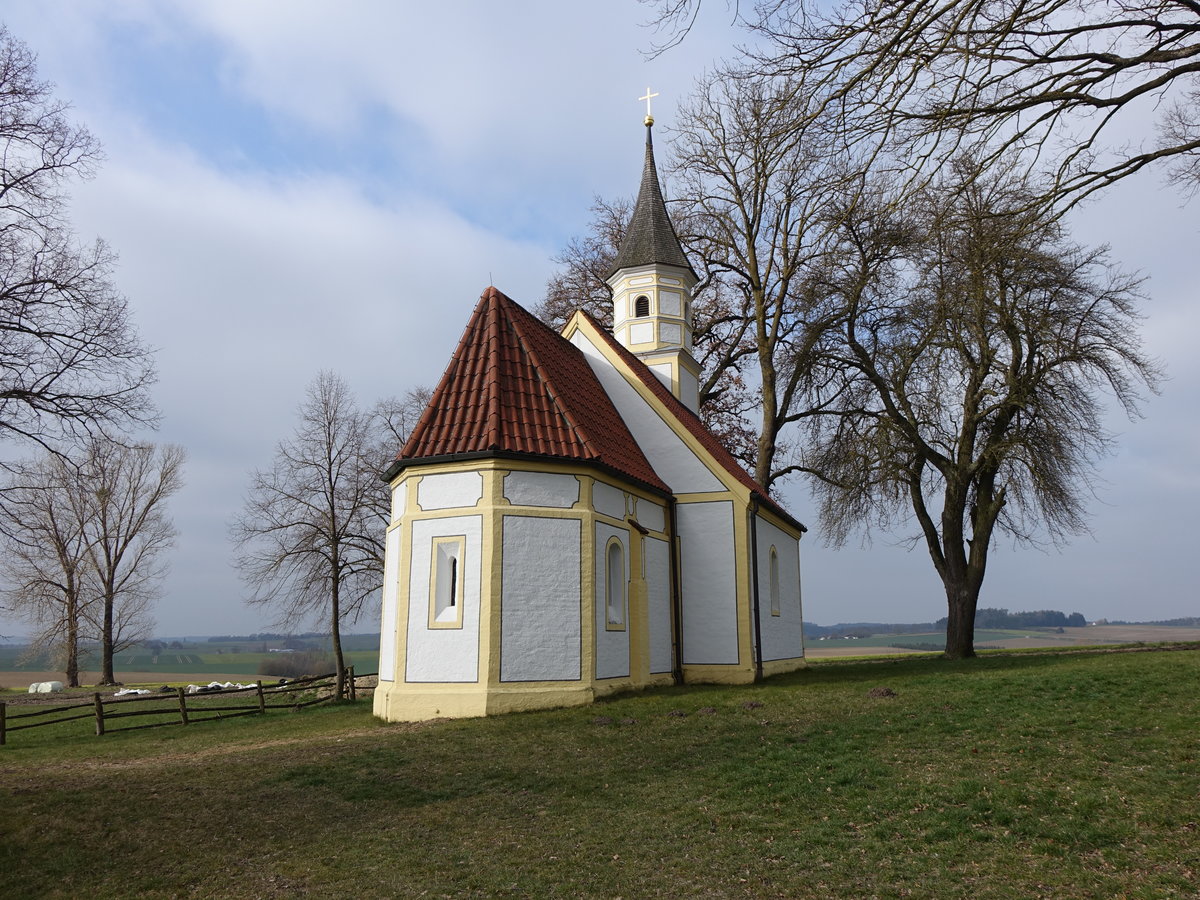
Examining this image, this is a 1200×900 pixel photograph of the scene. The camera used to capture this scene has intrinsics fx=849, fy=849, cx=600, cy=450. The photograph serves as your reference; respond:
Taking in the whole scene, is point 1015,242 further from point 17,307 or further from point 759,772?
point 17,307

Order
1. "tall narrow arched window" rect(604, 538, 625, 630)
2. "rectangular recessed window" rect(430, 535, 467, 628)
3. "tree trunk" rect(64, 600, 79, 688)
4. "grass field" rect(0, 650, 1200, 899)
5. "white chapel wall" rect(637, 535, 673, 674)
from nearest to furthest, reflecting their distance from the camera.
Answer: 1. "grass field" rect(0, 650, 1200, 899)
2. "rectangular recessed window" rect(430, 535, 467, 628)
3. "tall narrow arched window" rect(604, 538, 625, 630)
4. "white chapel wall" rect(637, 535, 673, 674)
5. "tree trunk" rect(64, 600, 79, 688)

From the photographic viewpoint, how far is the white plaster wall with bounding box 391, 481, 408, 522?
15.9 meters

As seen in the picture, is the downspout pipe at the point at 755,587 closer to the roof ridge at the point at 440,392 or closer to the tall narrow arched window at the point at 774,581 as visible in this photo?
the tall narrow arched window at the point at 774,581

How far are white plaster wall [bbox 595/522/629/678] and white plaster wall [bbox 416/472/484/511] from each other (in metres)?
2.44

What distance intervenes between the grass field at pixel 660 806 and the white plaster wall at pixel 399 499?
13.4 feet

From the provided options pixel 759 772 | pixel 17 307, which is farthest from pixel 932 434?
pixel 17 307

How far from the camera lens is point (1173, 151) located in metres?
7.55

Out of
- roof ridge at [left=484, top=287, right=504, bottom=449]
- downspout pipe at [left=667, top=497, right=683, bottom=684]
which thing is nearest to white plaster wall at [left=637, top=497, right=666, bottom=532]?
downspout pipe at [left=667, top=497, right=683, bottom=684]

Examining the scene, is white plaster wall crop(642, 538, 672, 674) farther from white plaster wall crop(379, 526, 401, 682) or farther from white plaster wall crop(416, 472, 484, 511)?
white plaster wall crop(379, 526, 401, 682)

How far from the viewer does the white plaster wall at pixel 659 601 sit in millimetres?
18047

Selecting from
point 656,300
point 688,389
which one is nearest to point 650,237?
point 656,300

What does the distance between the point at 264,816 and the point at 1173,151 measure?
11.0 metres

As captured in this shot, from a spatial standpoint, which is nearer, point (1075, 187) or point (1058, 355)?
point (1075, 187)

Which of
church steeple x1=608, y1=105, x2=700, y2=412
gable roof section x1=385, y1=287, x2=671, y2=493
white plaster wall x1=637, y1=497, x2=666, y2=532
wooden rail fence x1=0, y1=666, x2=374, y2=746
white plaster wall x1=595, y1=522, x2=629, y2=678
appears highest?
Answer: church steeple x1=608, y1=105, x2=700, y2=412
